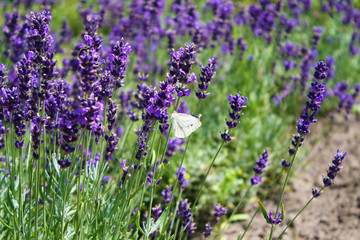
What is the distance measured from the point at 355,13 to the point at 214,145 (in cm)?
381

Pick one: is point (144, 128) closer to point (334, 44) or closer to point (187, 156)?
point (187, 156)

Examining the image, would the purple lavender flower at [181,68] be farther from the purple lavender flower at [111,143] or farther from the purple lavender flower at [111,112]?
the purple lavender flower at [111,143]

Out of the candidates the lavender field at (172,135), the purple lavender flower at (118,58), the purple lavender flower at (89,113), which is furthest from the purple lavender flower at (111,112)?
the purple lavender flower at (89,113)

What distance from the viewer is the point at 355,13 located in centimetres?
673

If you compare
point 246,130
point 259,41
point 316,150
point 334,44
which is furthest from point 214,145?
point 334,44

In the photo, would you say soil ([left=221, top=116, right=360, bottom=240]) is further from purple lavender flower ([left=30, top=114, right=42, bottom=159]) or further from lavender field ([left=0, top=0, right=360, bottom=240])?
purple lavender flower ([left=30, top=114, right=42, bottom=159])

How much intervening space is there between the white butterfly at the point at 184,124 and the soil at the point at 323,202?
1829mm

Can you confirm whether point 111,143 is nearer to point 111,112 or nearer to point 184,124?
point 111,112

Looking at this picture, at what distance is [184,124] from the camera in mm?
2406

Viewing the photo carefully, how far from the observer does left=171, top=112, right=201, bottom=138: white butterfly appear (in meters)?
2.35

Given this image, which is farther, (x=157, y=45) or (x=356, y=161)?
(x=157, y=45)

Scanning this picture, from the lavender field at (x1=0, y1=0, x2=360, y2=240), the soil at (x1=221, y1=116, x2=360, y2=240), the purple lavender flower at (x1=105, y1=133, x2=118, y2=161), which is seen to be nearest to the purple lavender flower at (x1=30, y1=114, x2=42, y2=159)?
the lavender field at (x1=0, y1=0, x2=360, y2=240)

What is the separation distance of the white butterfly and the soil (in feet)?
6.00

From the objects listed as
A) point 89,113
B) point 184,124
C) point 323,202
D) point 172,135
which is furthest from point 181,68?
point 323,202
